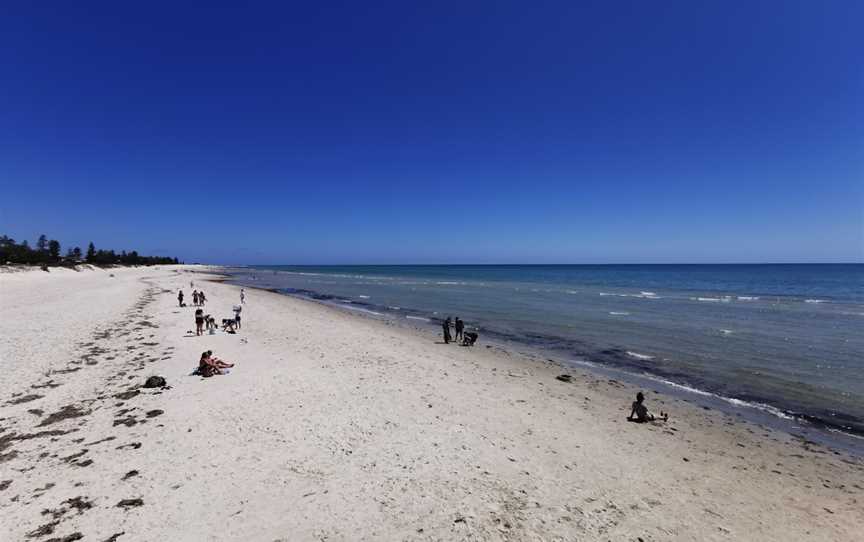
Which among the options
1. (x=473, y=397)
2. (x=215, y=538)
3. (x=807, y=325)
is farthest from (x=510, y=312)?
(x=215, y=538)

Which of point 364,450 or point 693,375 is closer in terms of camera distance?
point 364,450

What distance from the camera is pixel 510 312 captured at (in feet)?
112

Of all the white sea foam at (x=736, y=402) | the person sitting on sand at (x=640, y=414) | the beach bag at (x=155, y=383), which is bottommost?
the white sea foam at (x=736, y=402)

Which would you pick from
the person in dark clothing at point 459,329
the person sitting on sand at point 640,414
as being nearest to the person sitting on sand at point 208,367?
the person in dark clothing at point 459,329

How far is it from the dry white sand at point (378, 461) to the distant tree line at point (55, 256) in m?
87.0

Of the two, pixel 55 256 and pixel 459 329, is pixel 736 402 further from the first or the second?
pixel 55 256

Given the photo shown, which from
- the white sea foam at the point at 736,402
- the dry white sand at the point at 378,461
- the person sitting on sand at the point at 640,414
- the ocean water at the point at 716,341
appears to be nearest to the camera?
the dry white sand at the point at 378,461

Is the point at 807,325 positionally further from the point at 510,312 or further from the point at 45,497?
the point at 45,497

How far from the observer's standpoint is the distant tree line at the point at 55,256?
73.3 m

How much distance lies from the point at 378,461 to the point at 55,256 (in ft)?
414

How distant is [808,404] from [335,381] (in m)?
15.5

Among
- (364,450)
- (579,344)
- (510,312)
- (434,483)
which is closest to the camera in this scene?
(434,483)

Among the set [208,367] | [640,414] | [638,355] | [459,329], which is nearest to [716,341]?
[638,355]

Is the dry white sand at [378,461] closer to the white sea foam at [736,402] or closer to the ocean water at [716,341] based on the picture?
the white sea foam at [736,402]
